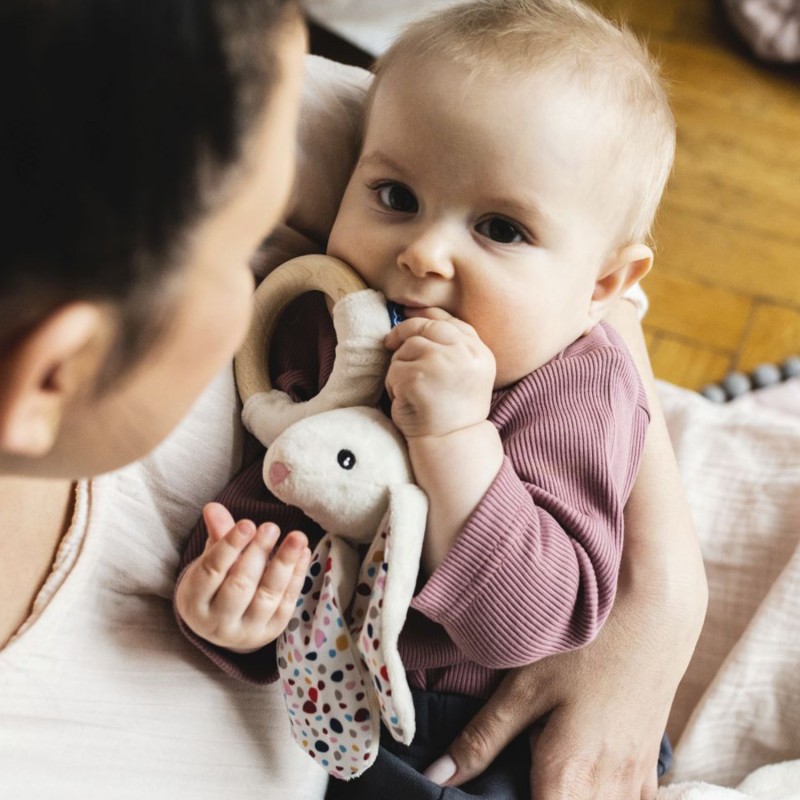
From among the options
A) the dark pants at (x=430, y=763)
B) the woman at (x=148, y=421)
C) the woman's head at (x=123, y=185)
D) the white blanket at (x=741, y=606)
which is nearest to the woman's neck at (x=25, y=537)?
the woman at (x=148, y=421)

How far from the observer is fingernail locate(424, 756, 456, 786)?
2.61 ft

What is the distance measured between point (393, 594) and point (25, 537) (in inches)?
10.0

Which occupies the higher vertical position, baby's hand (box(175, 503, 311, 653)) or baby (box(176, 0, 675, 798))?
baby (box(176, 0, 675, 798))

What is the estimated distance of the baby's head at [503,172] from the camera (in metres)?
0.72

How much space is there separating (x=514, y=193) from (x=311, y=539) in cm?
33

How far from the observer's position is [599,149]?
75 centimetres

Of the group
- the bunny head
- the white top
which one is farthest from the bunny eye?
the white top

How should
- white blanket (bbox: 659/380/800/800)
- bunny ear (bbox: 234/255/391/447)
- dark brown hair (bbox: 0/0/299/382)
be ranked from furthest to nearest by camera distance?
white blanket (bbox: 659/380/800/800) → bunny ear (bbox: 234/255/391/447) → dark brown hair (bbox: 0/0/299/382)

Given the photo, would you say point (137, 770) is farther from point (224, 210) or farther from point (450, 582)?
point (224, 210)

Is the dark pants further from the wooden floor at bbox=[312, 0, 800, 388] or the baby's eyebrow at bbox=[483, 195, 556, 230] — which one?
the wooden floor at bbox=[312, 0, 800, 388]

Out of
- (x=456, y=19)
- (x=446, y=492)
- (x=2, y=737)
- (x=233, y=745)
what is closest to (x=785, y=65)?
(x=456, y=19)

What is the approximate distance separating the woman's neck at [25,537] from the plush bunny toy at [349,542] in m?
0.15

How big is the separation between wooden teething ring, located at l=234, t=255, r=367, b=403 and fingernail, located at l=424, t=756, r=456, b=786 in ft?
1.22

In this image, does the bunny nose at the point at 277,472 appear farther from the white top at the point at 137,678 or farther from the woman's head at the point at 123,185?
the woman's head at the point at 123,185
